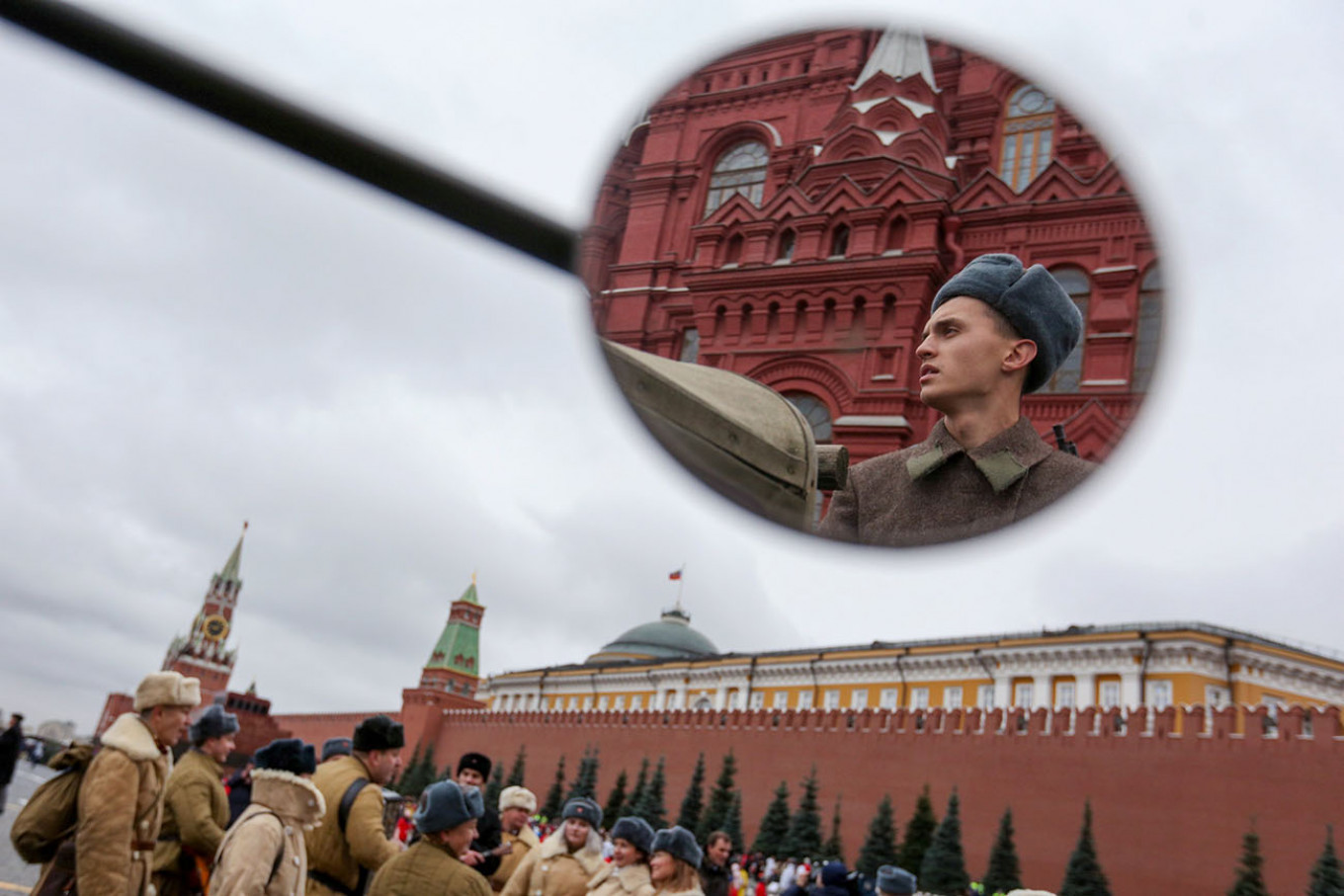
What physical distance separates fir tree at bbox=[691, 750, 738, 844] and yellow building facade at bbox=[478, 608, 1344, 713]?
3.98m

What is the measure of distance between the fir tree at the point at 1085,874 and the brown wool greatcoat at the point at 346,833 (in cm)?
2131

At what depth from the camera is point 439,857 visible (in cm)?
371

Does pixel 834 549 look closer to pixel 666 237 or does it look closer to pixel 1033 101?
pixel 666 237

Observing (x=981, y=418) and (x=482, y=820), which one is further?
(x=482, y=820)

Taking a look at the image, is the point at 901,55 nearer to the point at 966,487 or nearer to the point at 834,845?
the point at 966,487

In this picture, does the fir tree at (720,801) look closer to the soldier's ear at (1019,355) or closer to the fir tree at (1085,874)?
the fir tree at (1085,874)

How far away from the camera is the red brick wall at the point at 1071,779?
21.4 m

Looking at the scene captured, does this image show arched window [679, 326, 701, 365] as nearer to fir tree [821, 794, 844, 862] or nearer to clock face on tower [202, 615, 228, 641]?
fir tree [821, 794, 844, 862]

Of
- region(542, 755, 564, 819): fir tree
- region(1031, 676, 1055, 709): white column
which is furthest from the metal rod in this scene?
region(542, 755, 564, 819): fir tree

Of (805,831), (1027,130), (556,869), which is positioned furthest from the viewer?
(805,831)

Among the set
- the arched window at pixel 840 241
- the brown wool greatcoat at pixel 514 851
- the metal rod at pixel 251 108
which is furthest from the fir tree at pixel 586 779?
the metal rod at pixel 251 108

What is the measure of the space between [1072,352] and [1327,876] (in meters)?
22.4

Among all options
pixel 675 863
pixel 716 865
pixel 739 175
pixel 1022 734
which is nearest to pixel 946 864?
pixel 1022 734

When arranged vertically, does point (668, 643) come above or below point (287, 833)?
above
